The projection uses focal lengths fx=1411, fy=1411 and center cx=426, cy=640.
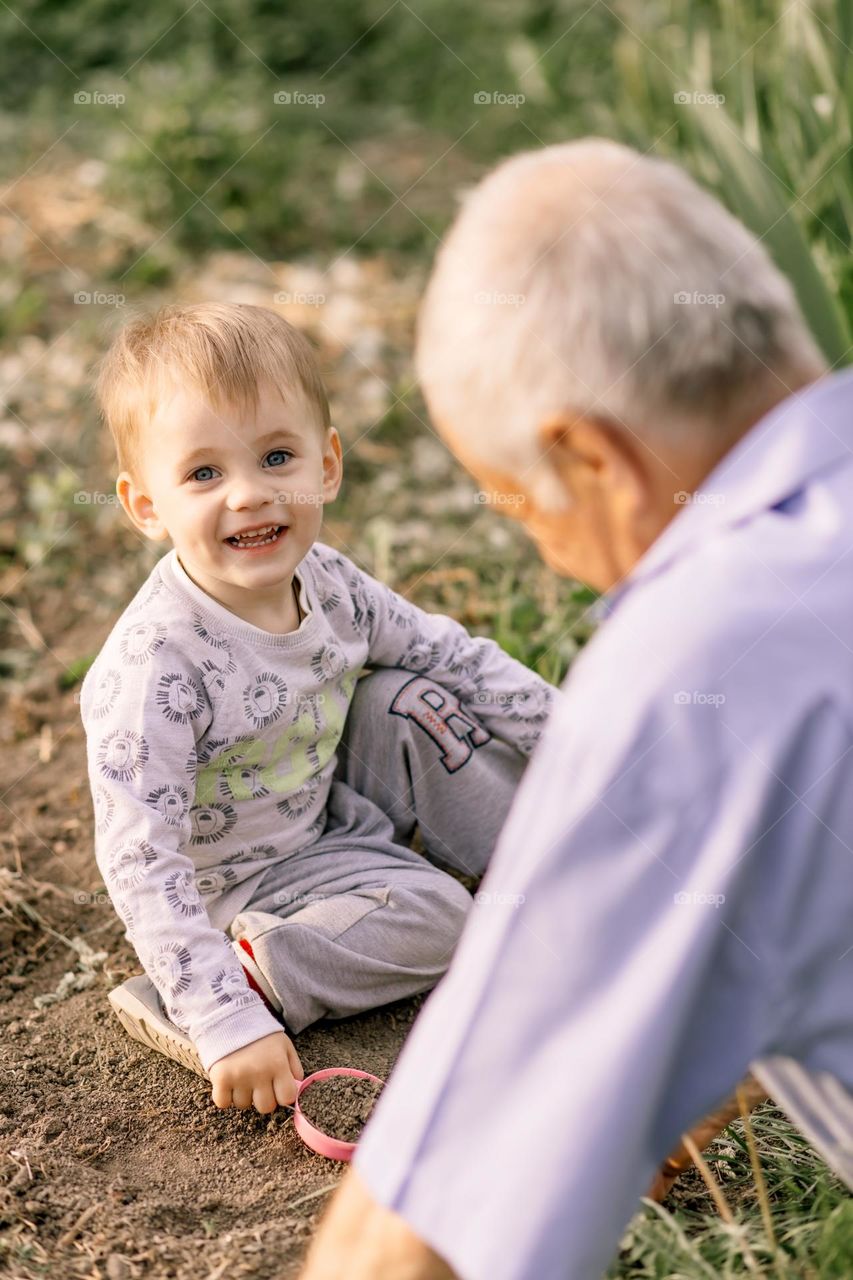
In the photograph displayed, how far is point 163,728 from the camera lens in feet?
6.52

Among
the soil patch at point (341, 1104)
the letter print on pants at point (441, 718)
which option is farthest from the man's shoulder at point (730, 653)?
the letter print on pants at point (441, 718)

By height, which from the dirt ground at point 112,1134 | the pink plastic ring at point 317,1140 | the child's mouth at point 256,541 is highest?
the child's mouth at point 256,541

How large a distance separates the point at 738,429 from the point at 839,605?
0.62 feet

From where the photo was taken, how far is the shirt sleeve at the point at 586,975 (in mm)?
1135

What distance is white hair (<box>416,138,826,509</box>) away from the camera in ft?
3.96

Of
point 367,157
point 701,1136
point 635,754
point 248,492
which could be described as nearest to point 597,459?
point 635,754

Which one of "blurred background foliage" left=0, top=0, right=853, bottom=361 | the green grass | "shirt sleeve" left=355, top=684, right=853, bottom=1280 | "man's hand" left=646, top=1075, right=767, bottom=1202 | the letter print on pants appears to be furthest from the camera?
"blurred background foliage" left=0, top=0, right=853, bottom=361

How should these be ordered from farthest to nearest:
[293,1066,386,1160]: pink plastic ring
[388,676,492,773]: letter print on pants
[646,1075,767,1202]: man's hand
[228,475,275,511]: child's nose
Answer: [388,676,492,773]: letter print on pants
[228,475,275,511]: child's nose
[293,1066,386,1160]: pink plastic ring
[646,1075,767,1202]: man's hand

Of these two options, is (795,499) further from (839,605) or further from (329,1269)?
(329,1269)

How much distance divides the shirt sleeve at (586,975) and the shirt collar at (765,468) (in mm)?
164

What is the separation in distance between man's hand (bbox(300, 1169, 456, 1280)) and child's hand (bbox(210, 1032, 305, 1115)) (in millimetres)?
670

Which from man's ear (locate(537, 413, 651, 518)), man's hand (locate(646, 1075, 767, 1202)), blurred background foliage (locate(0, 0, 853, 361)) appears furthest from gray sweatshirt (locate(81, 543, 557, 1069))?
blurred background foliage (locate(0, 0, 853, 361))

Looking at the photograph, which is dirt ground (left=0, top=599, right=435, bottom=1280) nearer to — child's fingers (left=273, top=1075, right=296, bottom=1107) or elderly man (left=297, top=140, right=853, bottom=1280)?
child's fingers (left=273, top=1075, right=296, bottom=1107)

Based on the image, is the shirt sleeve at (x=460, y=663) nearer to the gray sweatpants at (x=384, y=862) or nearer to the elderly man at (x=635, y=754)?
→ the gray sweatpants at (x=384, y=862)
